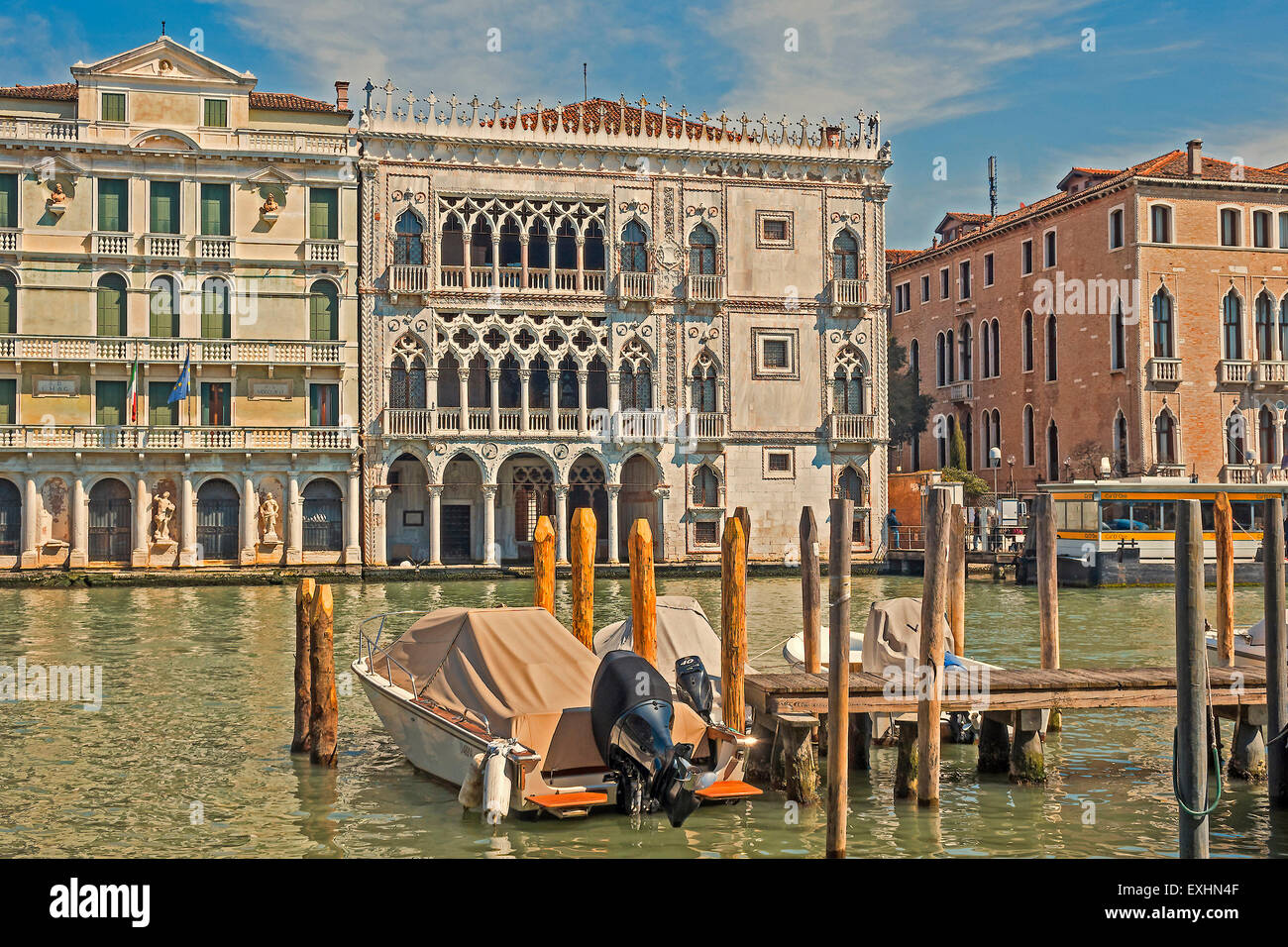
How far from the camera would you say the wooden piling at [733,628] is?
10711 millimetres

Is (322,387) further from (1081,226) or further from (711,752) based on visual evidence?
(711,752)

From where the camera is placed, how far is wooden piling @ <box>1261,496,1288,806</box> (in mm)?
9625

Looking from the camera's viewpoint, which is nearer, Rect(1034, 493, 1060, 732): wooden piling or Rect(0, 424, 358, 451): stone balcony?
Rect(1034, 493, 1060, 732): wooden piling

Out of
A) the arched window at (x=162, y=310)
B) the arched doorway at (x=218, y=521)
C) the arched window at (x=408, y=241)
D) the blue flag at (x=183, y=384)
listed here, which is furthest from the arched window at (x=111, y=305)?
the arched window at (x=408, y=241)

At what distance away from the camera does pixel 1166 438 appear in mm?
36875

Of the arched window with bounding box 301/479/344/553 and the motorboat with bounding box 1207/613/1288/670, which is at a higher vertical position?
the arched window with bounding box 301/479/344/553


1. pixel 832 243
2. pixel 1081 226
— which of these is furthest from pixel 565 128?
pixel 1081 226

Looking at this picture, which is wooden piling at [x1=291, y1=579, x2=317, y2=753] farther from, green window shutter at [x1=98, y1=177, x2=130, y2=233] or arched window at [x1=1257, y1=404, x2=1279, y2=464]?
arched window at [x1=1257, y1=404, x2=1279, y2=464]

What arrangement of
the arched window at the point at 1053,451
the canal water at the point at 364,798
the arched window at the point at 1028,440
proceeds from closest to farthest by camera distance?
the canal water at the point at 364,798 → the arched window at the point at 1053,451 → the arched window at the point at 1028,440

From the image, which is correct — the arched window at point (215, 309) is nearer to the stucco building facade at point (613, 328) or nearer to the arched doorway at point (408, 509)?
the stucco building facade at point (613, 328)

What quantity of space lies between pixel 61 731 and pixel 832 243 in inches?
1052

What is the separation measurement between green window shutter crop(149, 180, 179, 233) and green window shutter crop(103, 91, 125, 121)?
177cm

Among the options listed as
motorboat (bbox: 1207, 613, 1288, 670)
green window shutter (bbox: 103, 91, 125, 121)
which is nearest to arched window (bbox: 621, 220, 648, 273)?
green window shutter (bbox: 103, 91, 125, 121)

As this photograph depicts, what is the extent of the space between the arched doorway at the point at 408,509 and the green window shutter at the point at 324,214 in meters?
5.87
